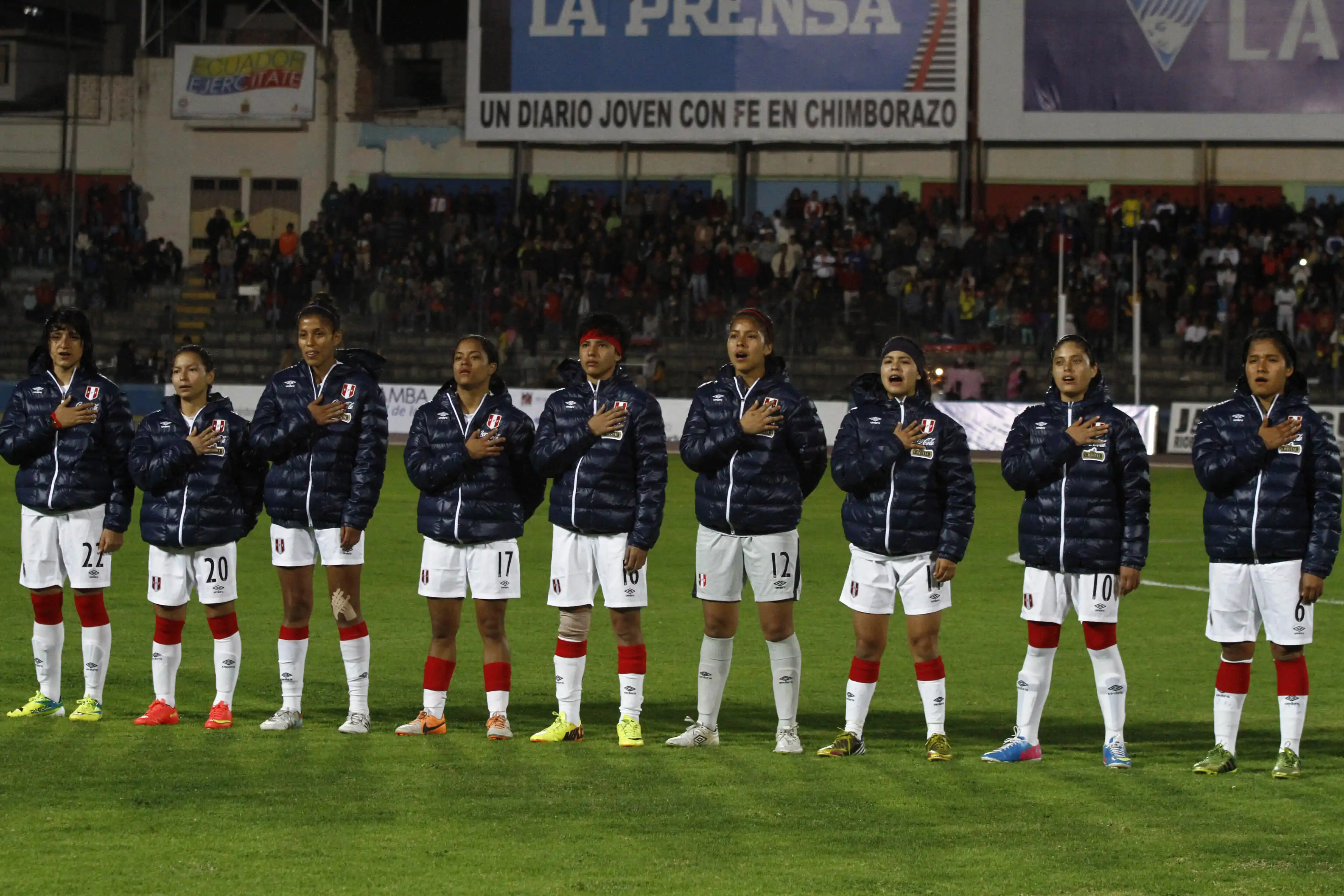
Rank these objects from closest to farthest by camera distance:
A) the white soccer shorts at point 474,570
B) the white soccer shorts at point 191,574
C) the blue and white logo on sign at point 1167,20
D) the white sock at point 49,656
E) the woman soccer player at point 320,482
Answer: the white soccer shorts at point 474,570 → the woman soccer player at point 320,482 → the white soccer shorts at point 191,574 → the white sock at point 49,656 → the blue and white logo on sign at point 1167,20

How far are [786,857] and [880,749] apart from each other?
95.2 inches

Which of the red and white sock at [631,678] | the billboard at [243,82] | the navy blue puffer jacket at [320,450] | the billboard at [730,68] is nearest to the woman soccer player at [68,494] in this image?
the navy blue puffer jacket at [320,450]

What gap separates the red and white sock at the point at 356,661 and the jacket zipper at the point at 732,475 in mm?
2070

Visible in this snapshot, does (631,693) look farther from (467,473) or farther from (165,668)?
(165,668)

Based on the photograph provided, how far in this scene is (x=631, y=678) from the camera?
947cm

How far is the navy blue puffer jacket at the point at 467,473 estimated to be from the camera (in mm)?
9406

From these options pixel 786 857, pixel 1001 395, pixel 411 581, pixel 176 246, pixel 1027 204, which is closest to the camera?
pixel 786 857

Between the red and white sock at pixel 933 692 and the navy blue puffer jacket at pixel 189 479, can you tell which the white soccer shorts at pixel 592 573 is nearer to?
the red and white sock at pixel 933 692

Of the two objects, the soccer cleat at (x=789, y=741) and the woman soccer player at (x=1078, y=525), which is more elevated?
the woman soccer player at (x=1078, y=525)

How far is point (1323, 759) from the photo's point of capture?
364 inches

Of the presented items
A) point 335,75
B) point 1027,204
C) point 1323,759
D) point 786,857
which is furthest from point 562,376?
point 335,75

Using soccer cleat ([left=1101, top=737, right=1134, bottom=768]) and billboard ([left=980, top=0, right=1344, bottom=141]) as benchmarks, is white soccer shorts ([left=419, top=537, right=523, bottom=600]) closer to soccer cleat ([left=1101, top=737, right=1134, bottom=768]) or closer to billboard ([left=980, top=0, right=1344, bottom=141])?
soccer cleat ([left=1101, top=737, right=1134, bottom=768])

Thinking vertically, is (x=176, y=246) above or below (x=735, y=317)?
above

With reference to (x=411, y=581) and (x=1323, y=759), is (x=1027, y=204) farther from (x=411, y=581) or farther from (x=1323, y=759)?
(x=1323, y=759)
